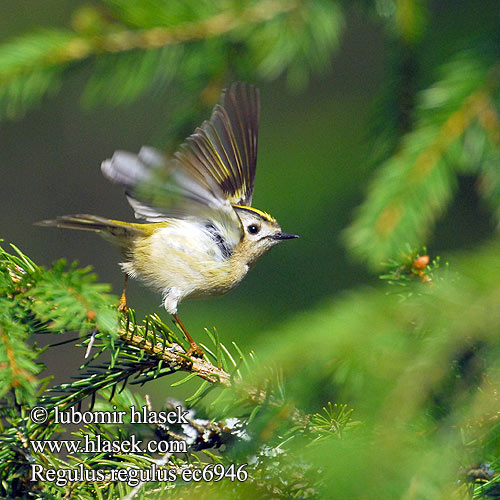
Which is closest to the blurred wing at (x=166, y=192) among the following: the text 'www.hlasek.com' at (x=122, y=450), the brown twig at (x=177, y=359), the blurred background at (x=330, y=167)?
the blurred background at (x=330, y=167)

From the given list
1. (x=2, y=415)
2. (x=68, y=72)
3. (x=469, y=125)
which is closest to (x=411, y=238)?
(x=469, y=125)

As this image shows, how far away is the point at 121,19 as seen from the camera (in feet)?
5.74

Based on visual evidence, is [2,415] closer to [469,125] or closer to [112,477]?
[112,477]

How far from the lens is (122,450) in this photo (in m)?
1.16

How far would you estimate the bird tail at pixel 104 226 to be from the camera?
132 cm

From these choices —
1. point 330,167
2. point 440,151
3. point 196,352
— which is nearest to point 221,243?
point 196,352

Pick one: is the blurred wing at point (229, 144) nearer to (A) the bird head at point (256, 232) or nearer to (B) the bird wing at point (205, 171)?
(B) the bird wing at point (205, 171)

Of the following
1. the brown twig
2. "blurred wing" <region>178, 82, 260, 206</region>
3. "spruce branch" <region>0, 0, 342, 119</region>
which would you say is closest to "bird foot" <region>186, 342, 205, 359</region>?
the brown twig

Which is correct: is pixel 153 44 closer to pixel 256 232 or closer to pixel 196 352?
pixel 256 232

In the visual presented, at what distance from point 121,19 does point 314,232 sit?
1.51 m

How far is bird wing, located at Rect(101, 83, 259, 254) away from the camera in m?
1.52
